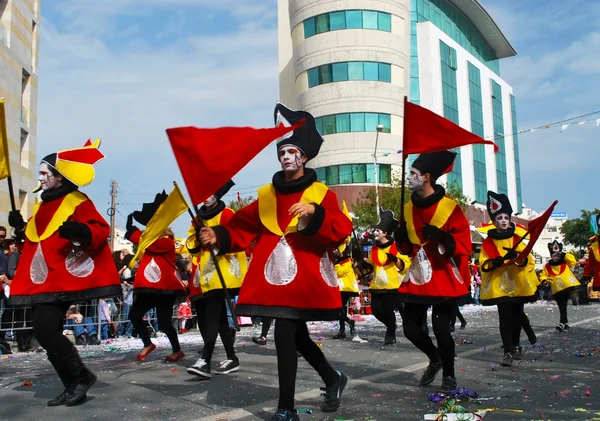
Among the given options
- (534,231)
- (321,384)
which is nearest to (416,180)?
(321,384)

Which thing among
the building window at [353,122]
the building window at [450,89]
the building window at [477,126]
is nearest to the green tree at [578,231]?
the building window at [477,126]

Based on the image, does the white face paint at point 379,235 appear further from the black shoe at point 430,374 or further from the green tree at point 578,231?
the green tree at point 578,231

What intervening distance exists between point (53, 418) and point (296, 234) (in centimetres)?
225

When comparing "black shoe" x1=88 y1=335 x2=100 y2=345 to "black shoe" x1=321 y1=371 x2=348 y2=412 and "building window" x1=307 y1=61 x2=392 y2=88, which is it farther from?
"building window" x1=307 y1=61 x2=392 y2=88

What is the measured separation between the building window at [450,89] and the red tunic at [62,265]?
157 feet

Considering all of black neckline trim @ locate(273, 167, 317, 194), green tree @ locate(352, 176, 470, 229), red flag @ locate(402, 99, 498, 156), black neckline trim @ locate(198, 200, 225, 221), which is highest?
green tree @ locate(352, 176, 470, 229)

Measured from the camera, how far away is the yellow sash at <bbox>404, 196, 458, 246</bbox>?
6.55 metres

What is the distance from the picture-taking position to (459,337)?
39.9 feet

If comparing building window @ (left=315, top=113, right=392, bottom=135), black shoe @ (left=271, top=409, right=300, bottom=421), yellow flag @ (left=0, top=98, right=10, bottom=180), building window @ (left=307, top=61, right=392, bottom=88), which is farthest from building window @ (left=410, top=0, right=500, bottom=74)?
black shoe @ (left=271, top=409, right=300, bottom=421)

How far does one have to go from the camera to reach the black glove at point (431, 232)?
630cm

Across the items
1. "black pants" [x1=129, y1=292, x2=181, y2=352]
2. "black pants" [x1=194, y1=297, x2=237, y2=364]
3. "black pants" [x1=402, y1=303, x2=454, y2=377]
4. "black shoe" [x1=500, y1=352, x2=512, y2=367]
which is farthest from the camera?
"black pants" [x1=129, y1=292, x2=181, y2=352]

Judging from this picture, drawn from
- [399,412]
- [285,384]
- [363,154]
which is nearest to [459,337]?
[399,412]

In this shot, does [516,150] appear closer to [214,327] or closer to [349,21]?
[349,21]

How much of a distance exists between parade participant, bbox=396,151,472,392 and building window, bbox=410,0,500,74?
157ft
